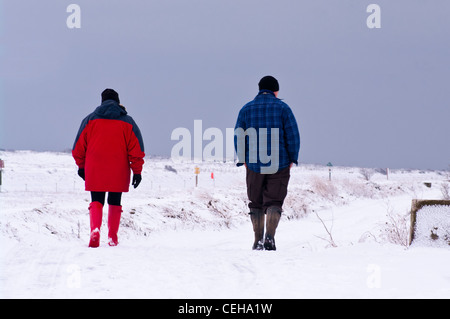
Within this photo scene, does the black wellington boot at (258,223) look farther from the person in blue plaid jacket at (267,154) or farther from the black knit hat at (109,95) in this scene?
the black knit hat at (109,95)

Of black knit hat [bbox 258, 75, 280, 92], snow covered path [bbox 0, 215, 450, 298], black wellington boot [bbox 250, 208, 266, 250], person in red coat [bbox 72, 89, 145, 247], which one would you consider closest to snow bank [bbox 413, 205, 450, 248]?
snow covered path [bbox 0, 215, 450, 298]

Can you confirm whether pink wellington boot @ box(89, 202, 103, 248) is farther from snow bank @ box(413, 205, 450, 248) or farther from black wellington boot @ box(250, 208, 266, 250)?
snow bank @ box(413, 205, 450, 248)

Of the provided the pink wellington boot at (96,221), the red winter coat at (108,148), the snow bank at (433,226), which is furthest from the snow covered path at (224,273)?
the red winter coat at (108,148)

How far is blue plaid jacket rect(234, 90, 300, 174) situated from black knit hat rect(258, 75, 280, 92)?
81mm

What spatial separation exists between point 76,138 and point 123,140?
0.62 m

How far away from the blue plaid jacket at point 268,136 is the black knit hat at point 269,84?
0.08 m

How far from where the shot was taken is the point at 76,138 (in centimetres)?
659

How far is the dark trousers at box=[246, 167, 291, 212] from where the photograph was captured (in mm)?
6355

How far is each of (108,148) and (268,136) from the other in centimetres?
203

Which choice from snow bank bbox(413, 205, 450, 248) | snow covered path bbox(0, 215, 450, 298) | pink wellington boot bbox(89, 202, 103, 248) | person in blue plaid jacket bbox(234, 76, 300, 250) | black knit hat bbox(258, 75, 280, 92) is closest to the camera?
snow covered path bbox(0, 215, 450, 298)
